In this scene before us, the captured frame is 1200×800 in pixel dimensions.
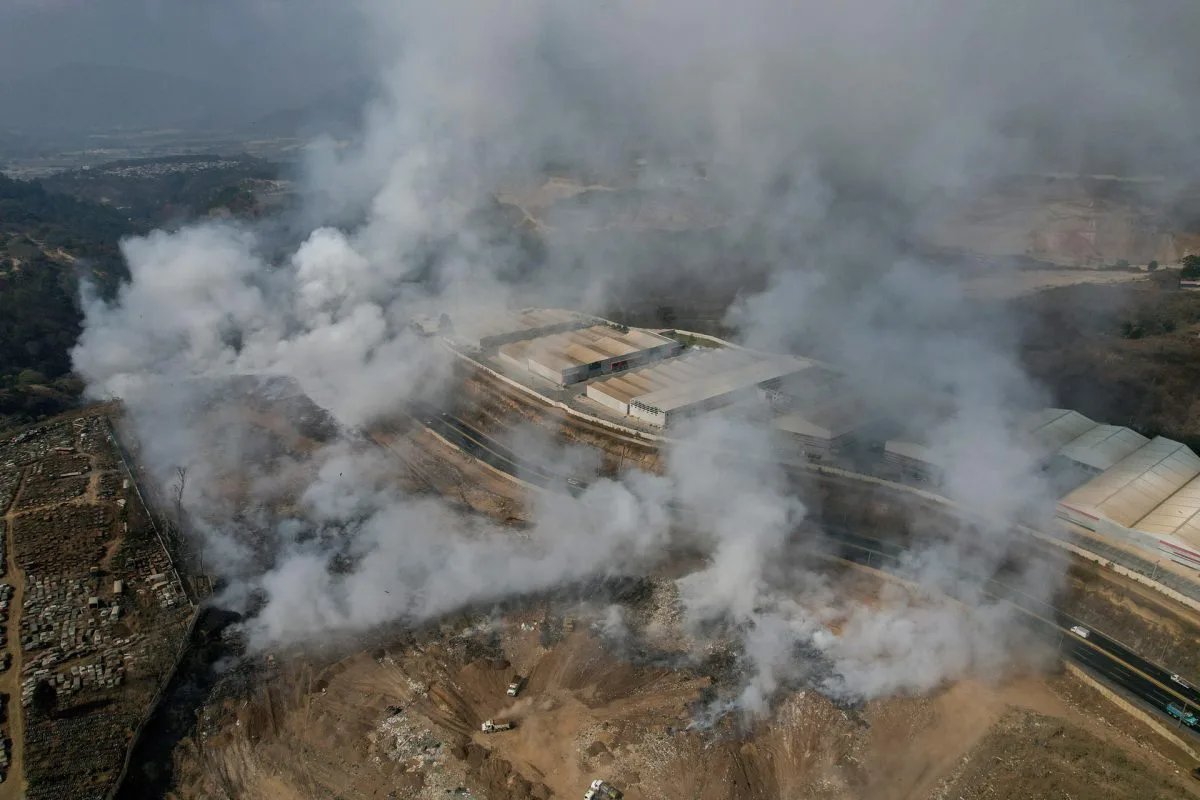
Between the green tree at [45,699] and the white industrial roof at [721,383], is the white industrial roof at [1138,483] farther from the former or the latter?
the green tree at [45,699]

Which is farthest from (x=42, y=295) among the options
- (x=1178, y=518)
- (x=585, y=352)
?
(x=1178, y=518)

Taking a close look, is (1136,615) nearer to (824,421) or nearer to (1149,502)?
(1149,502)

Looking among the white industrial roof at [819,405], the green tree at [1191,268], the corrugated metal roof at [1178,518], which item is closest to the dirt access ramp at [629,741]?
the corrugated metal roof at [1178,518]

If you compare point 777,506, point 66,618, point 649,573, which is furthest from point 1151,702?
point 66,618

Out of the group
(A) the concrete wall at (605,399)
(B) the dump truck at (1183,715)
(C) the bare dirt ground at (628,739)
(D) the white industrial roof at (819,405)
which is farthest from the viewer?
(A) the concrete wall at (605,399)

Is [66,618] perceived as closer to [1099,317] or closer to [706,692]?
[706,692]
